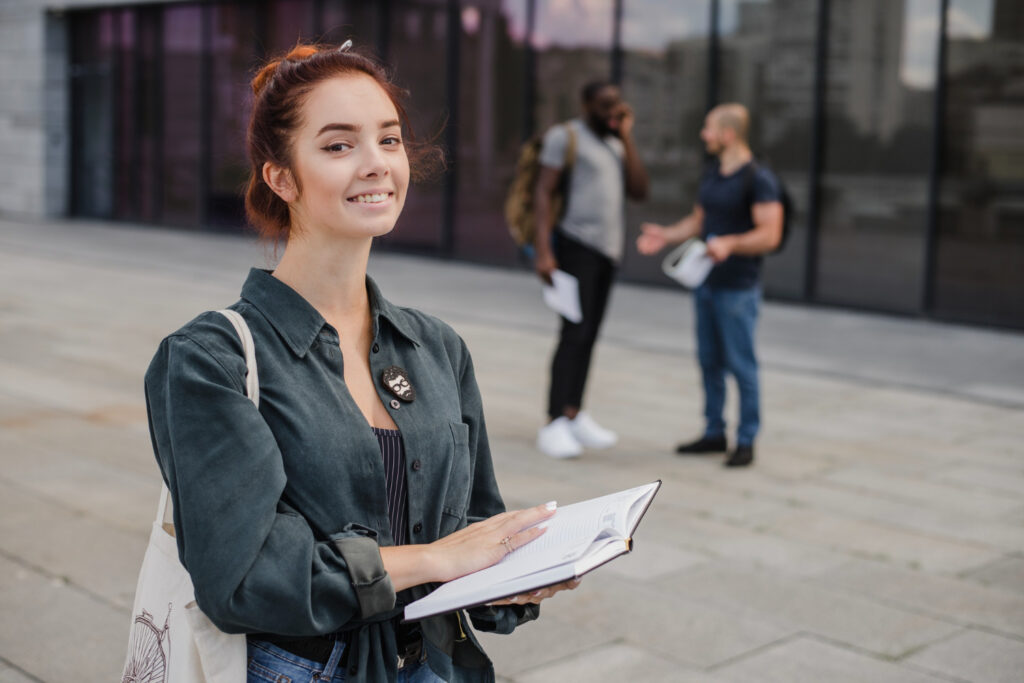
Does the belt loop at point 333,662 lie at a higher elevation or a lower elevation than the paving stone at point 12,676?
higher

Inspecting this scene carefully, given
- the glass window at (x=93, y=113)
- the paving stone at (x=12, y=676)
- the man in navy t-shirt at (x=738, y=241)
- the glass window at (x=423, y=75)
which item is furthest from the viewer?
the glass window at (x=93, y=113)

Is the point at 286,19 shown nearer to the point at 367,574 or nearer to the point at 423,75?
the point at 423,75

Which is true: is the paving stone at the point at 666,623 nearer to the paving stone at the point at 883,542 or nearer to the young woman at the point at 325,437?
the paving stone at the point at 883,542

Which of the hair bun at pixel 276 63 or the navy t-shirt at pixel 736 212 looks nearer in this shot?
the hair bun at pixel 276 63

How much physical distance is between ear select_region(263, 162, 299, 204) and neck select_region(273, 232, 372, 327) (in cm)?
6

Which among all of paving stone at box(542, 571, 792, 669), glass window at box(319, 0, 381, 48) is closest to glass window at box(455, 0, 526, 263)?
glass window at box(319, 0, 381, 48)

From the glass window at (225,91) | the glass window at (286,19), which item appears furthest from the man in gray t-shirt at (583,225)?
the glass window at (225,91)

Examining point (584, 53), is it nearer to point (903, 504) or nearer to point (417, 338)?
point (903, 504)

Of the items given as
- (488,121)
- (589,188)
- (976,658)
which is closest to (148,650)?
(976,658)

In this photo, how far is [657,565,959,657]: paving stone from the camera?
4.23 metres

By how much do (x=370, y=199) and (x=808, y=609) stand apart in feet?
10.2

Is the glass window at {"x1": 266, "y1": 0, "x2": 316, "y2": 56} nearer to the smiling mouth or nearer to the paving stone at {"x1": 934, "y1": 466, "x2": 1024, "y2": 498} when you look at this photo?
the paving stone at {"x1": 934, "y1": 466, "x2": 1024, "y2": 498}

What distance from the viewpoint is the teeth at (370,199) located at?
186 cm

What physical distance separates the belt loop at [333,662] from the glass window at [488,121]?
13.9 m
